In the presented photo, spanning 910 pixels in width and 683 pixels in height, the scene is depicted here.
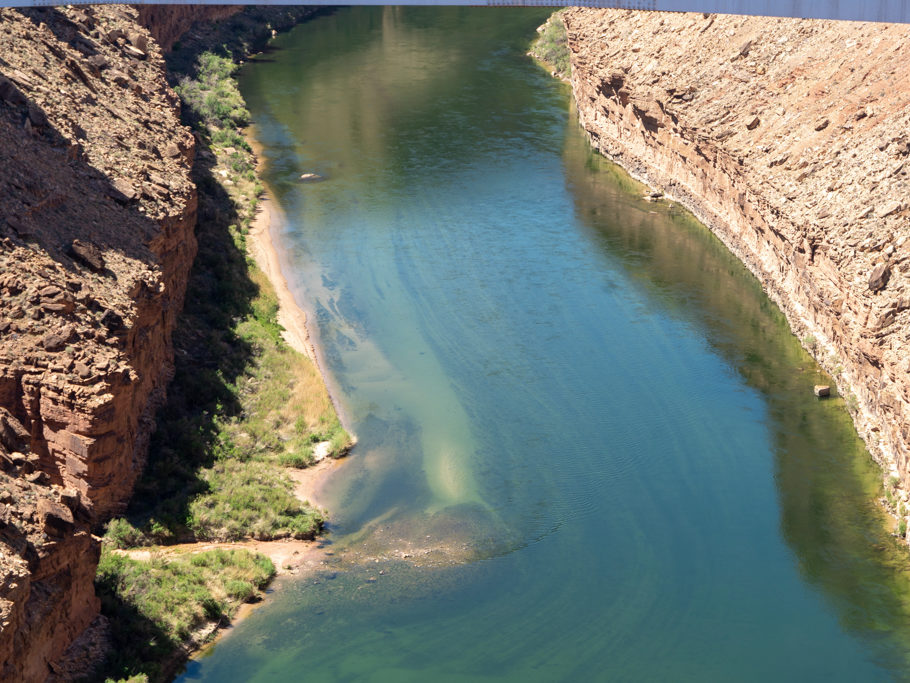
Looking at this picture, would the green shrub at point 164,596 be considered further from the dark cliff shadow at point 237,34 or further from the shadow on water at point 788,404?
the dark cliff shadow at point 237,34

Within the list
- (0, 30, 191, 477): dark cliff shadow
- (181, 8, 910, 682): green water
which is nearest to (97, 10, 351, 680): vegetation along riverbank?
(181, 8, 910, 682): green water

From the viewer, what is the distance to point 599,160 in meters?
58.3

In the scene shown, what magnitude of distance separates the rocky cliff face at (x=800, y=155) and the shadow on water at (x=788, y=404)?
2.44ft

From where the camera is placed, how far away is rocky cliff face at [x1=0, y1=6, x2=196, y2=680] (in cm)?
1989

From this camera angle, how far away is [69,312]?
82.4 ft

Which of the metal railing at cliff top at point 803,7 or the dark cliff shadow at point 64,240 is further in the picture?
the dark cliff shadow at point 64,240

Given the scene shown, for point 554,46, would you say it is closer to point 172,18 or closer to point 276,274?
point 172,18

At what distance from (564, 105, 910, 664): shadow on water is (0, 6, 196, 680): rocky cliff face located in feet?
53.4

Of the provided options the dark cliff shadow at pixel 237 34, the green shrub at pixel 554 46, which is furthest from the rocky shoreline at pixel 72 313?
the green shrub at pixel 554 46

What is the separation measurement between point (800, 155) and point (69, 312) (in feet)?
89.0

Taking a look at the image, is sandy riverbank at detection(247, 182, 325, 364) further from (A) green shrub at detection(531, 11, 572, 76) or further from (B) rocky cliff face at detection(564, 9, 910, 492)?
(A) green shrub at detection(531, 11, 572, 76)

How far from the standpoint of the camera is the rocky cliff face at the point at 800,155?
32250 millimetres

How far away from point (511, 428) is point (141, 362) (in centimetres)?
1070

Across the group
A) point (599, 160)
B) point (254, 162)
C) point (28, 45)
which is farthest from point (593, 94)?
point (28, 45)
